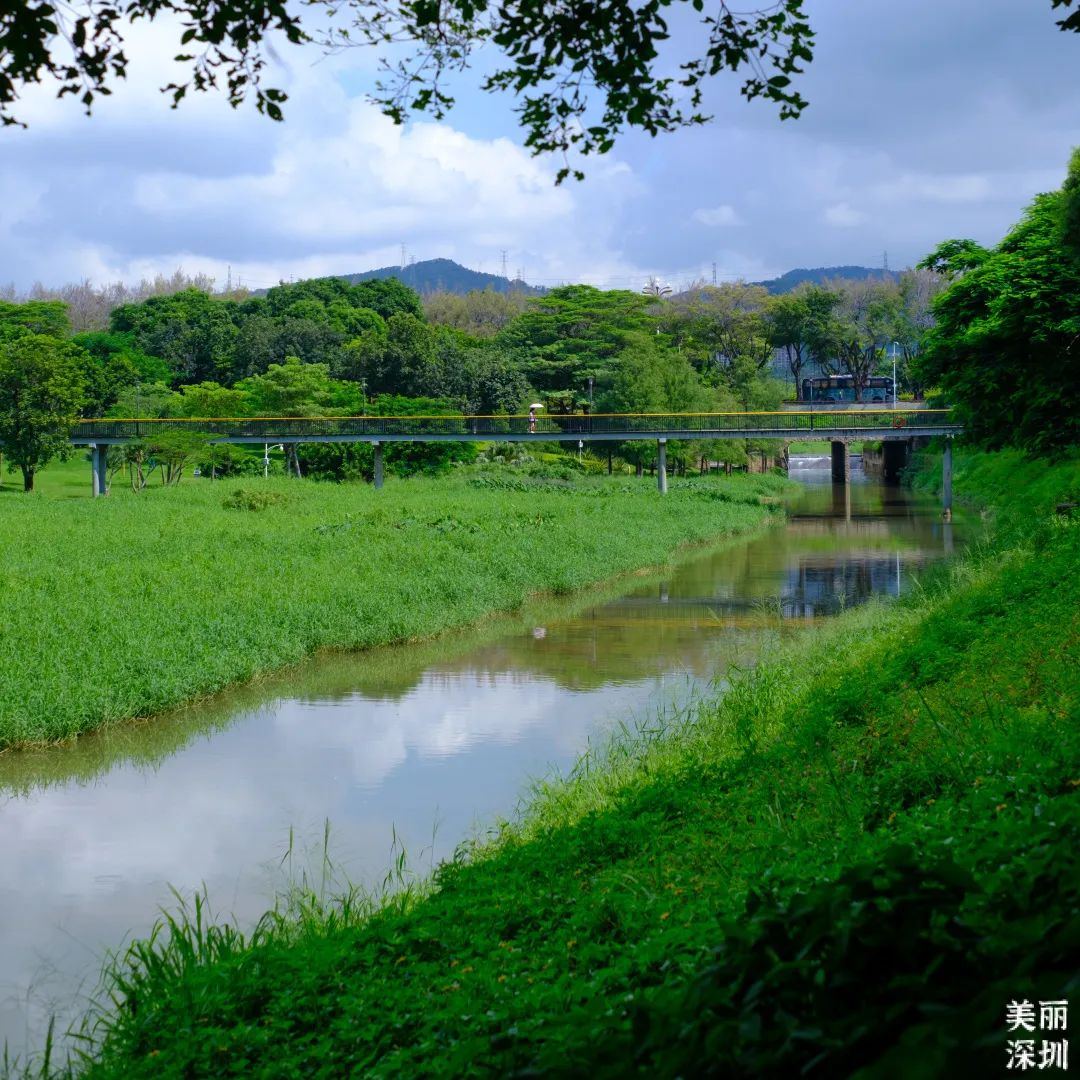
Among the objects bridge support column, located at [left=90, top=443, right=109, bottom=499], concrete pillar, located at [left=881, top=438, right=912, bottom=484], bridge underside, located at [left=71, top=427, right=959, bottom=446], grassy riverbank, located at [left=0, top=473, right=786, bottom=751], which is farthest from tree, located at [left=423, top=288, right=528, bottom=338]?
grassy riverbank, located at [left=0, top=473, right=786, bottom=751]

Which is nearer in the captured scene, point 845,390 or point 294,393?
point 294,393

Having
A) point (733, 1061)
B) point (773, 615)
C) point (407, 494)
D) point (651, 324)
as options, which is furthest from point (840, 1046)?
point (651, 324)

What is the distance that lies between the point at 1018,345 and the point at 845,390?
53.1 m

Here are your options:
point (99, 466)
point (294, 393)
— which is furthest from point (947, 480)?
point (99, 466)

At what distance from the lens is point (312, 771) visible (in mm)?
11703

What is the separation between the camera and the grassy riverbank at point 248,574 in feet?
→ 45.5

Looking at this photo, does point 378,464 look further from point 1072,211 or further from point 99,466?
point 1072,211

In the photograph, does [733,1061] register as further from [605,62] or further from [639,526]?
[639,526]

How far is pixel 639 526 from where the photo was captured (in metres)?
33.2

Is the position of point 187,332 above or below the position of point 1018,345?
above

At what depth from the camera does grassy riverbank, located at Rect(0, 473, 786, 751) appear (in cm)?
1388

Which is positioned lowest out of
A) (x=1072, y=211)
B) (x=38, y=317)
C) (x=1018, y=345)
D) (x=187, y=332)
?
(x=1018, y=345)

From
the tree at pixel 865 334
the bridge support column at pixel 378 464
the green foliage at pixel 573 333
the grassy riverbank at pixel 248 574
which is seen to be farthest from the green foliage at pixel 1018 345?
the tree at pixel 865 334

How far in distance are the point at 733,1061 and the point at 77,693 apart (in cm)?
1160
